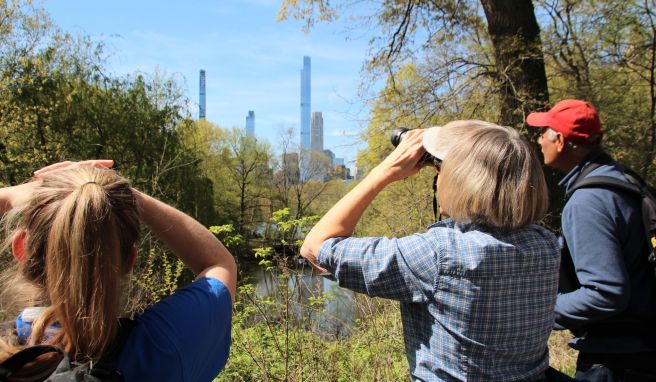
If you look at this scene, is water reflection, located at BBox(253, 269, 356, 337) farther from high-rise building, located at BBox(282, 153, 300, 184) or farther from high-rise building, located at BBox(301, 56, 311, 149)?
high-rise building, located at BBox(301, 56, 311, 149)

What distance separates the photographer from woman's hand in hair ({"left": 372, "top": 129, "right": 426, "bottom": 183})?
57.6 inches

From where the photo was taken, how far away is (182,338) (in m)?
1.04

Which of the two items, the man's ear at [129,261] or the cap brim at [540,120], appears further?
the cap brim at [540,120]

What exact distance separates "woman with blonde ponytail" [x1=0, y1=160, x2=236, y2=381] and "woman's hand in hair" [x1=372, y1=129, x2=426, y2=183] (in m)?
0.65

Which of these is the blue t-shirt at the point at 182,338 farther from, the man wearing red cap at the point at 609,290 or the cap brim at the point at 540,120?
the cap brim at the point at 540,120

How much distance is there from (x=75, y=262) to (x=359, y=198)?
78 centimetres

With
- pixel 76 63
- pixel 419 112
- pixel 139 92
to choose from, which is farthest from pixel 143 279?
pixel 139 92

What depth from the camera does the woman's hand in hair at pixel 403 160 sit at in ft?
4.80

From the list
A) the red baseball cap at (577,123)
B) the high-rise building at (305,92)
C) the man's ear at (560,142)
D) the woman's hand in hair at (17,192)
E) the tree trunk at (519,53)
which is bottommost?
the woman's hand in hair at (17,192)

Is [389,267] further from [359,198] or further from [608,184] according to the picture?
[608,184]

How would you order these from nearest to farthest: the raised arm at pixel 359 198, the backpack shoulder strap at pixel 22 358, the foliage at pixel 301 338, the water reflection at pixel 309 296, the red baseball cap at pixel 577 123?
the backpack shoulder strap at pixel 22 358 < the raised arm at pixel 359 198 < the red baseball cap at pixel 577 123 < the foliage at pixel 301 338 < the water reflection at pixel 309 296

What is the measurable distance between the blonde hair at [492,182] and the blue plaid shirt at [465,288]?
50 mm

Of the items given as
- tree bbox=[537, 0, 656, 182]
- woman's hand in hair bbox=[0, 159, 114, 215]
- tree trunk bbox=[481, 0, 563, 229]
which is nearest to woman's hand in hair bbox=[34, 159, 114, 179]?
woman's hand in hair bbox=[0, 159, 114, 215]

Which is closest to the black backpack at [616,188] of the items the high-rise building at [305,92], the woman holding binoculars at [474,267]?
the woman holding binoculars at [474,267]
